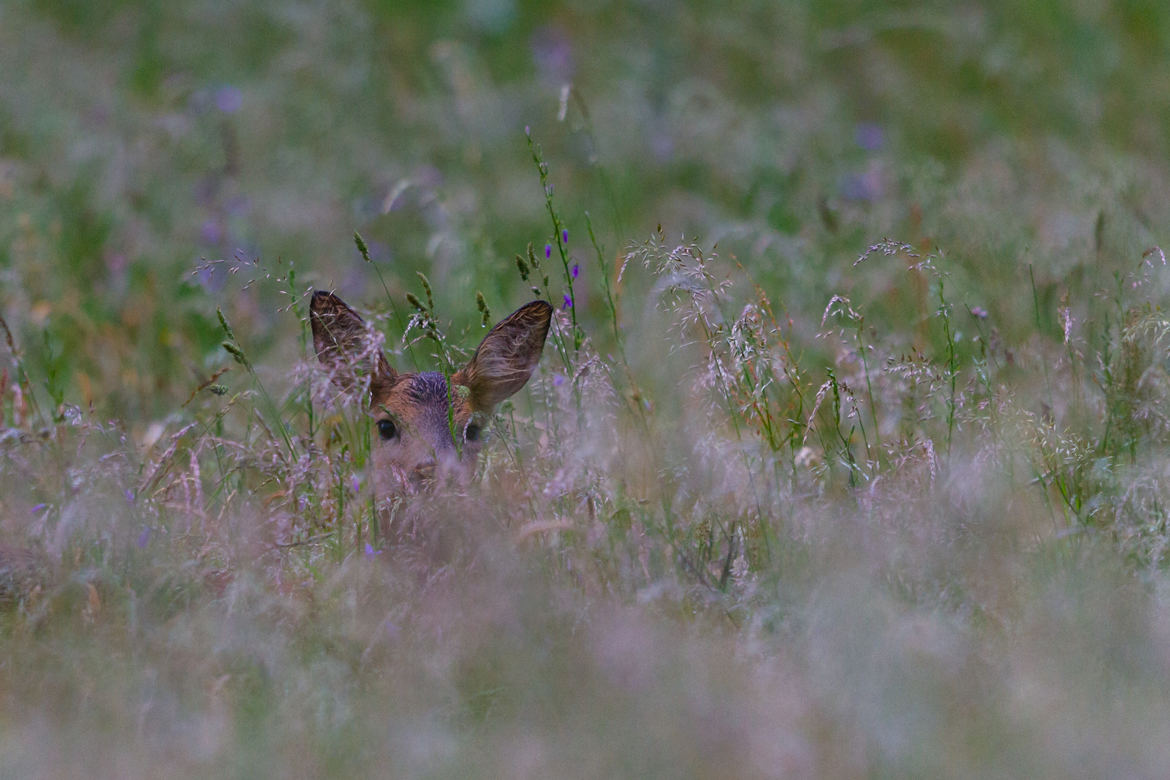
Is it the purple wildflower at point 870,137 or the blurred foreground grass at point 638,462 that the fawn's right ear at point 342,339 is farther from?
the purple wildflower at point 870,137

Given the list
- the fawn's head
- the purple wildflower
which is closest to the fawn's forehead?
the fawn's head

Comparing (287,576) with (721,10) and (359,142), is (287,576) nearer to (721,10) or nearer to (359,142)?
(359,142)

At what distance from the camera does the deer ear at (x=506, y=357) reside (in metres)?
4.53

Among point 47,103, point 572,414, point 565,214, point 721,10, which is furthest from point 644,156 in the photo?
point 572,414

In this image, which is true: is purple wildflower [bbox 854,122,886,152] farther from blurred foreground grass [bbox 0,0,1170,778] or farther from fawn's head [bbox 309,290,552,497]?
fawn's head [bbox 309,290,552,497]

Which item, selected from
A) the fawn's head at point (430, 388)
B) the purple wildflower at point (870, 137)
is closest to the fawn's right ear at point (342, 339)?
the fawn's head at point (430, 388)

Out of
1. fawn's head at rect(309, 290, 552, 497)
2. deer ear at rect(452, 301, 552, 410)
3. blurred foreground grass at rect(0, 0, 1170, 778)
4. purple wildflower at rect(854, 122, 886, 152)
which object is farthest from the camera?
purple wildflower at rect(854, 122, 886, 152)

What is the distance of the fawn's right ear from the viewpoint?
428 cm

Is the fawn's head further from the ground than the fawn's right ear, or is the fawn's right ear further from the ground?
the fawn's right ear

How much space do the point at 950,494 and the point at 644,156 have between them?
4997 mm

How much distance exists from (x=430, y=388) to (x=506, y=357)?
0.87 ft

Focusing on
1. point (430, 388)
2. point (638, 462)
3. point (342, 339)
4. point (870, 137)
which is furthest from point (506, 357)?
point (870, 137)

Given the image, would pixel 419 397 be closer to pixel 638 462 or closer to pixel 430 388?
pixel 430 388

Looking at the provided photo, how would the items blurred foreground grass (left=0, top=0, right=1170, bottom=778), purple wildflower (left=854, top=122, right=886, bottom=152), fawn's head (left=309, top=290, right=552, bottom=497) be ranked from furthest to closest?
purple wildflower (left=854, top=122, right=886, bottom=152), fawn's head (left=309, top=290, right=552, bottom=497), blurred foreground grass (left=0, top=0, right=1170, bottom=778)
